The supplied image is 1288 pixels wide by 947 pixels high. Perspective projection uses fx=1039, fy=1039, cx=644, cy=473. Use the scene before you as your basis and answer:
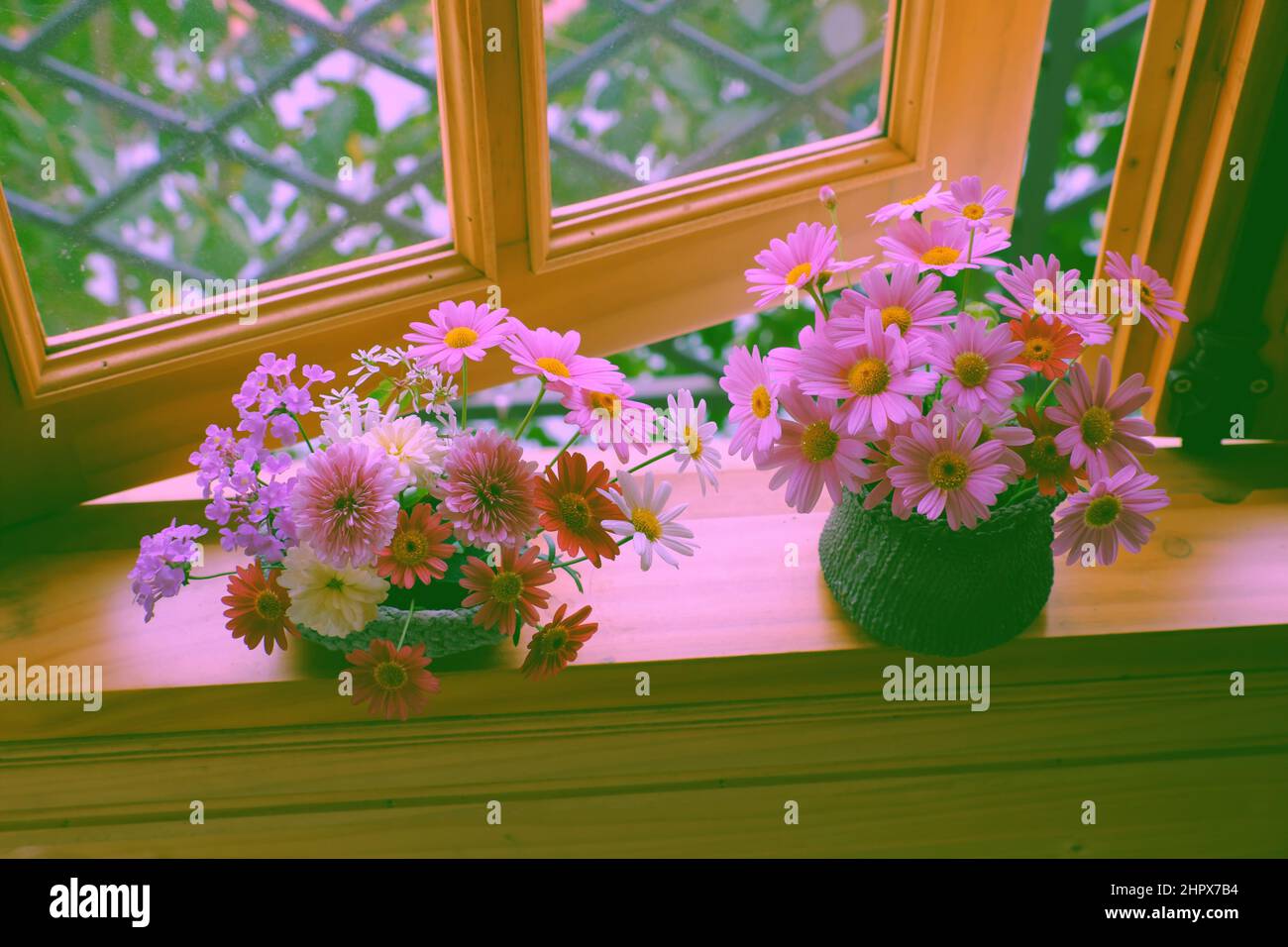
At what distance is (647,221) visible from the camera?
3.49 ft

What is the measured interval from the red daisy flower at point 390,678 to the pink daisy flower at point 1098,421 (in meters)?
0.53

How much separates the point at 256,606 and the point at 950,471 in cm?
55

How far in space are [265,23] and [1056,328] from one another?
71cm

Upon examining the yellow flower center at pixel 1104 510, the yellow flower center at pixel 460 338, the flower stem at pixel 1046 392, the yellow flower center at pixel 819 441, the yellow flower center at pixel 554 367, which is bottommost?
the yellow flower center at pixel 1104 510

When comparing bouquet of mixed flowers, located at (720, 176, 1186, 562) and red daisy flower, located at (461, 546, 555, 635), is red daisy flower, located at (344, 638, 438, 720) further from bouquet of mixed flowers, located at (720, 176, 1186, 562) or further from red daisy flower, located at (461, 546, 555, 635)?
bouquet of mixed flowers, located at (720, 176, 1186, 562)

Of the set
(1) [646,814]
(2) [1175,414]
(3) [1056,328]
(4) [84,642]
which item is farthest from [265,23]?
(2) [1175,414]

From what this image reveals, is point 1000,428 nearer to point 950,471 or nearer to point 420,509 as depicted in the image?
point 950,471

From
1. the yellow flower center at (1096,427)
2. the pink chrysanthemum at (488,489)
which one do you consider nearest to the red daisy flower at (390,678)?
the pink chrysanthemum at (488,489)

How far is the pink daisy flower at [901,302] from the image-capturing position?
2.56 feet

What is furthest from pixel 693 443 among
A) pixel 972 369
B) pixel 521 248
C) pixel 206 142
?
pixel 206 142

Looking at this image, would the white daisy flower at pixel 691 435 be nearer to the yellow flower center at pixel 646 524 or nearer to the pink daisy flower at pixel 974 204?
the yellow flower center at pixel 646 524

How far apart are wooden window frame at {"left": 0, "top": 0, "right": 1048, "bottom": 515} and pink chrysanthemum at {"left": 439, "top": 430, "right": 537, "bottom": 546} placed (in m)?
0.28

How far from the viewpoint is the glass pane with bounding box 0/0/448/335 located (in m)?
0.87

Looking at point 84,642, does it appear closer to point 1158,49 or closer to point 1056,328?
point 1056,328
